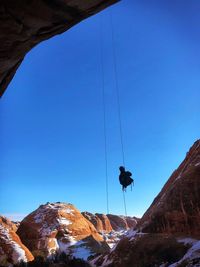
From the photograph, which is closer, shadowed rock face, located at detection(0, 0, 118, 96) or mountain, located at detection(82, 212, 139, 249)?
shadowed rock face, located at detection(0, 0, 118, 96)

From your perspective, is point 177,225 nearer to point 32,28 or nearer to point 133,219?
point 32,28

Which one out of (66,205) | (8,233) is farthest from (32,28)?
(66,205)

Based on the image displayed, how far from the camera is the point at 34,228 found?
39.9 meters

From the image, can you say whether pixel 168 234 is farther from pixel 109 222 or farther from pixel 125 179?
pixel 109 222

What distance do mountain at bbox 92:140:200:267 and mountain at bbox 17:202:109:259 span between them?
8.84m

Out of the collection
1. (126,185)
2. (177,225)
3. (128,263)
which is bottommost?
(128,263)

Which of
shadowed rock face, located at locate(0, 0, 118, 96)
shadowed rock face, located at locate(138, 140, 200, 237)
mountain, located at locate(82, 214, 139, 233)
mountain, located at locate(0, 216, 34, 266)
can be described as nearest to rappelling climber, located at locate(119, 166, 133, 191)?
shadowed rock face, located at locate(0, 0, 118, 96)

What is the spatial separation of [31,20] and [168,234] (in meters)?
21.9

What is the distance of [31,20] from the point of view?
18.4 ft

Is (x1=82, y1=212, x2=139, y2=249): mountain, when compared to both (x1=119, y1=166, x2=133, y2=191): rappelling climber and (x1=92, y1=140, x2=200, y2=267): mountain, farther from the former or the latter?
(x1=119, y1=166, x2=133, y2=191): rappelling climber

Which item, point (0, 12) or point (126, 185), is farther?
point (126, 185)

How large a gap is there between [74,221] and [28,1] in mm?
40693

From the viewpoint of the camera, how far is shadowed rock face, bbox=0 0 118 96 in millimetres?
5266

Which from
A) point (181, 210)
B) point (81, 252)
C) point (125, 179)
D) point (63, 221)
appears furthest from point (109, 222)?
point (125, 179)
